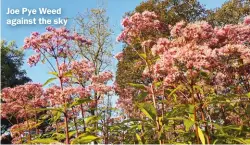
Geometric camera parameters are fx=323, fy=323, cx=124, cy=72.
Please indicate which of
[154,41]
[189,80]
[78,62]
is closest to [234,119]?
[154,41]

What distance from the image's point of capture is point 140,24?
6.61 metres

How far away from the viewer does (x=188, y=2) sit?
24.6 metres

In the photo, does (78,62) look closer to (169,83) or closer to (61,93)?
(61,93)

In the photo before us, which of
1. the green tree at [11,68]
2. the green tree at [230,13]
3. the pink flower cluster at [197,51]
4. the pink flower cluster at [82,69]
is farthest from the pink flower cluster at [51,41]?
the green tree at [11,68]

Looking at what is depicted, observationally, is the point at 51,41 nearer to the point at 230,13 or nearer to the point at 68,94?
the point at 68,94

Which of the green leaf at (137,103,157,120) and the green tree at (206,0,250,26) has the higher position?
the green tree at (206,0,250,26)

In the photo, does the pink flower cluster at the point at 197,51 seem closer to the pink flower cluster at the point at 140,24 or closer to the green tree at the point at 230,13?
the pink flower cluster at the point at 140,24

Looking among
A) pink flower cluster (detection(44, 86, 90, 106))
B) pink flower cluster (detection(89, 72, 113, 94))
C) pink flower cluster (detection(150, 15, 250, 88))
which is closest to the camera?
pink flower cluster (detection(150, 15, 250, 88))

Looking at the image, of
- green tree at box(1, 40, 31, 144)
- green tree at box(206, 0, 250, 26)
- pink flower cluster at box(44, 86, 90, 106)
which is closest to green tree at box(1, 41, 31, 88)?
green tree at box(1, 40, 31, 144)

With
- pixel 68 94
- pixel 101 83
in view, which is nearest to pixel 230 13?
pixel 101 83

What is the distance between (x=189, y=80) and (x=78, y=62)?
10.9 ft

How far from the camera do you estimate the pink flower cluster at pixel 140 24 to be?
21.8 ft

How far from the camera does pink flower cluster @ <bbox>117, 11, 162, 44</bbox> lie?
6645mm

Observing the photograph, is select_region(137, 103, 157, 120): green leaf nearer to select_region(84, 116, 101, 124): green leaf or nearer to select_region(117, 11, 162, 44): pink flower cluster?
select_region(84, 116, 101, 124): green leaf
